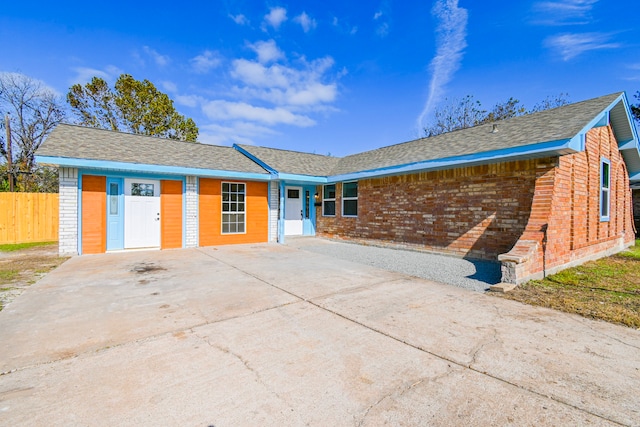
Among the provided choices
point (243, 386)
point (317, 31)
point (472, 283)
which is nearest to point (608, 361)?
point (472, 283)

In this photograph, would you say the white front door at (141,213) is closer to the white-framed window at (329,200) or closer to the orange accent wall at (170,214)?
the orange accent wall at (170,214)

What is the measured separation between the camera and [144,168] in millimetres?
9172

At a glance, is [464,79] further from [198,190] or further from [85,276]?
[85,276]

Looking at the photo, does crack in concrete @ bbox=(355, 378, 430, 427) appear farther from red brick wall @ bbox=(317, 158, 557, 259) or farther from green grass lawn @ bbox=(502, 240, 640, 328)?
red brick wall @ bbox=(317, 158, 557, 259)

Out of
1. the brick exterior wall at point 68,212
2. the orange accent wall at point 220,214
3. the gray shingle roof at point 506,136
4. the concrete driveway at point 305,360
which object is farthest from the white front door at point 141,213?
the gray shingle roof at point 506,136

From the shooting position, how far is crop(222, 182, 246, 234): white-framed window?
11344mm

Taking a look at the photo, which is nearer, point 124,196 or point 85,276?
point 85,276

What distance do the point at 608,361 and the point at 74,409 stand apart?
474 centimetres

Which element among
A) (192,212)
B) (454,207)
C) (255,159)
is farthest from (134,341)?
(255,159)

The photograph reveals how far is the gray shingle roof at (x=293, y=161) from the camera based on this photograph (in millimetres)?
12508

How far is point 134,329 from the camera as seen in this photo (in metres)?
3.57

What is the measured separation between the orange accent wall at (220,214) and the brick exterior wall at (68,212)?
3.56 m

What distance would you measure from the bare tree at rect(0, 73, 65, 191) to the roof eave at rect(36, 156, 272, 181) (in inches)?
673

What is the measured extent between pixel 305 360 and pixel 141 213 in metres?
9.17
